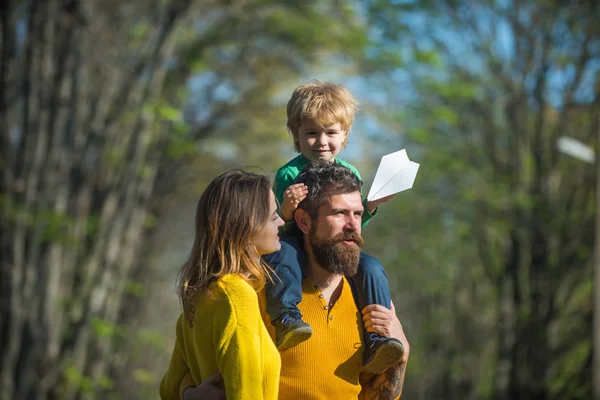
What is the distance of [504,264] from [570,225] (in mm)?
1855

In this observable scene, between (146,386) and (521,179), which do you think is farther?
(146,386)

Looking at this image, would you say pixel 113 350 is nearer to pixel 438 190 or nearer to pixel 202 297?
pixel 438 190

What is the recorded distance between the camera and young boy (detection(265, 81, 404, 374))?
4.01 meters

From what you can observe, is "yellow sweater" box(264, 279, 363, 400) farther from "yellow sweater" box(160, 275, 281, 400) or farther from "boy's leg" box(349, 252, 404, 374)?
"yellow sweater" box(160, 275, 281, 400)

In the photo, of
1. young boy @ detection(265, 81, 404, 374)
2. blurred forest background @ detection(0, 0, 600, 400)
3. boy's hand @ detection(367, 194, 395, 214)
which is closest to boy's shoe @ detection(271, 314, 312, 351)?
young boy @ detection(265, 81, 404, 374)

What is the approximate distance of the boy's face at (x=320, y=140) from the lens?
4.36 m

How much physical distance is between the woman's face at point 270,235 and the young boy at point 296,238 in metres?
0.20

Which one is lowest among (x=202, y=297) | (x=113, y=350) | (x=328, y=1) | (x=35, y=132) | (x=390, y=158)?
(x=202, y=297)

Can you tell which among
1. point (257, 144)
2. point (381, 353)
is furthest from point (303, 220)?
point (257, 144)

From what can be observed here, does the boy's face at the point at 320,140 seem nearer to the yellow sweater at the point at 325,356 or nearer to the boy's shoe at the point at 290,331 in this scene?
the yellow sweater at the point at 325,356

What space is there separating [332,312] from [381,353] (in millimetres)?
259

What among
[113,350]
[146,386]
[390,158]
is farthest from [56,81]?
[146,386]

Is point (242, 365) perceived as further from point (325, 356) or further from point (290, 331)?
point (325, 356)

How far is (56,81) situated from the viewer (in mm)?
13969
